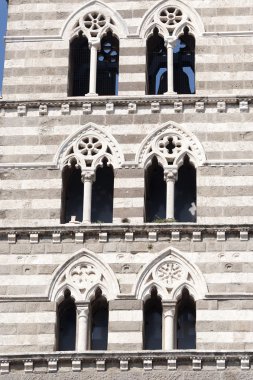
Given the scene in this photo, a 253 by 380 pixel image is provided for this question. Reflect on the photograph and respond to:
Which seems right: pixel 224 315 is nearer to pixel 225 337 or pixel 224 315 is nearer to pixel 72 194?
pixel 225 337

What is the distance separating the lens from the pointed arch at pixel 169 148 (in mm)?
21734

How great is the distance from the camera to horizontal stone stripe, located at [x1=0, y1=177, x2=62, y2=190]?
21625mm

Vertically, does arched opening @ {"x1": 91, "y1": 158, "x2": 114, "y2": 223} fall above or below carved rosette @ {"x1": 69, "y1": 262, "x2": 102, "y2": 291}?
above

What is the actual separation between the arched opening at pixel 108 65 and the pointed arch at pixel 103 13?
0.14m

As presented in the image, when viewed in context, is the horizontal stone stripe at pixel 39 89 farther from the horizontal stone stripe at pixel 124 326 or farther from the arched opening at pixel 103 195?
the horizontal stone stripe at pixel 124 326

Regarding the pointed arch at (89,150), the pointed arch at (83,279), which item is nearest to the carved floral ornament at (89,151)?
the pointed arch at (89,150)

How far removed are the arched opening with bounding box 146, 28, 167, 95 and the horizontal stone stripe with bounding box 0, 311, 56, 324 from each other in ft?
12.8

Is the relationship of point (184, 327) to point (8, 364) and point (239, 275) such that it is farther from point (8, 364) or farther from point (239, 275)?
point (8, 364)

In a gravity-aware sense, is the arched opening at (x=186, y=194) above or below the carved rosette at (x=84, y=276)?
above

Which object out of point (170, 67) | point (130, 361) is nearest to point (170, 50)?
point (170, 67)

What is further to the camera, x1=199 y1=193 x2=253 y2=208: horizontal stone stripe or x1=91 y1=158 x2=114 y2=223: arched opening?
x1=91 y1=158 x2=114 y2=223: arched opening

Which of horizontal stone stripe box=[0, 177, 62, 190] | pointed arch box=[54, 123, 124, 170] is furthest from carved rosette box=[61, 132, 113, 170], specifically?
horizontal stone stripe box=[0, 177, 62, 190]

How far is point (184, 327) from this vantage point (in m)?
20.7

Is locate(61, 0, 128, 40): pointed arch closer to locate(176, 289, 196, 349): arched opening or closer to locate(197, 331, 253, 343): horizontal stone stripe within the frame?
locate(176, 289, 196, 349): arched opening
